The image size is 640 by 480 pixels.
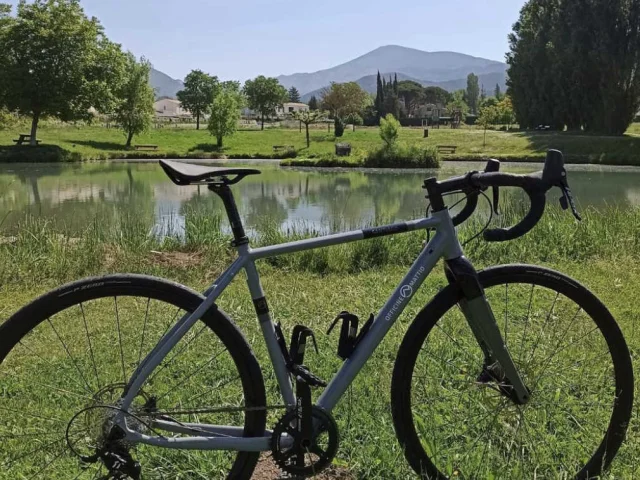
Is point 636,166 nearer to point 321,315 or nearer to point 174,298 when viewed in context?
point 321,315

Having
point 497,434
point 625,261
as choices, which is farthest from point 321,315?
point 625,261

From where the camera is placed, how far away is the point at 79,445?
76.8 inches

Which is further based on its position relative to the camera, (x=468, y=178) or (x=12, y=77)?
(x=12, y=77)

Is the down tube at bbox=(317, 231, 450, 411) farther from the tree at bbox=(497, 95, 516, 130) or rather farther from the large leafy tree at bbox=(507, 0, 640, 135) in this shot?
the tree at bbox=(497, 95, 516, 130)

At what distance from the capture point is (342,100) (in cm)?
6419

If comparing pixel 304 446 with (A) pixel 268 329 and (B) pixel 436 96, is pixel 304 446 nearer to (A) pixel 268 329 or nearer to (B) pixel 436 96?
(A) pixel 268 329

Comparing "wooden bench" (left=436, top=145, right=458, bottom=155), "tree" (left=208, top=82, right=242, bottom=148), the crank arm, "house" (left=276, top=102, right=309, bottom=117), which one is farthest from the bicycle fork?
"house" (left=276, top=102, right=309, bottom=117)

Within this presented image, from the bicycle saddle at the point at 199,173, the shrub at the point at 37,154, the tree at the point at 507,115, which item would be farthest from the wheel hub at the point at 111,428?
the tree at the point at 507,115

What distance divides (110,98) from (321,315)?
36.2m

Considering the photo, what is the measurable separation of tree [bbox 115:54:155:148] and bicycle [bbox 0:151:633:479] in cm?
3869

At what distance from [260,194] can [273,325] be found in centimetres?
1757

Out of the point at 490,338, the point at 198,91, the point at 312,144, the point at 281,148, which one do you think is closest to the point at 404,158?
the point at 281,148

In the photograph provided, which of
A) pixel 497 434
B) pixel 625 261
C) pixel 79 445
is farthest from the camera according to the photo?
pixel 625 261

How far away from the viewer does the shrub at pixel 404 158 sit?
30484mm
